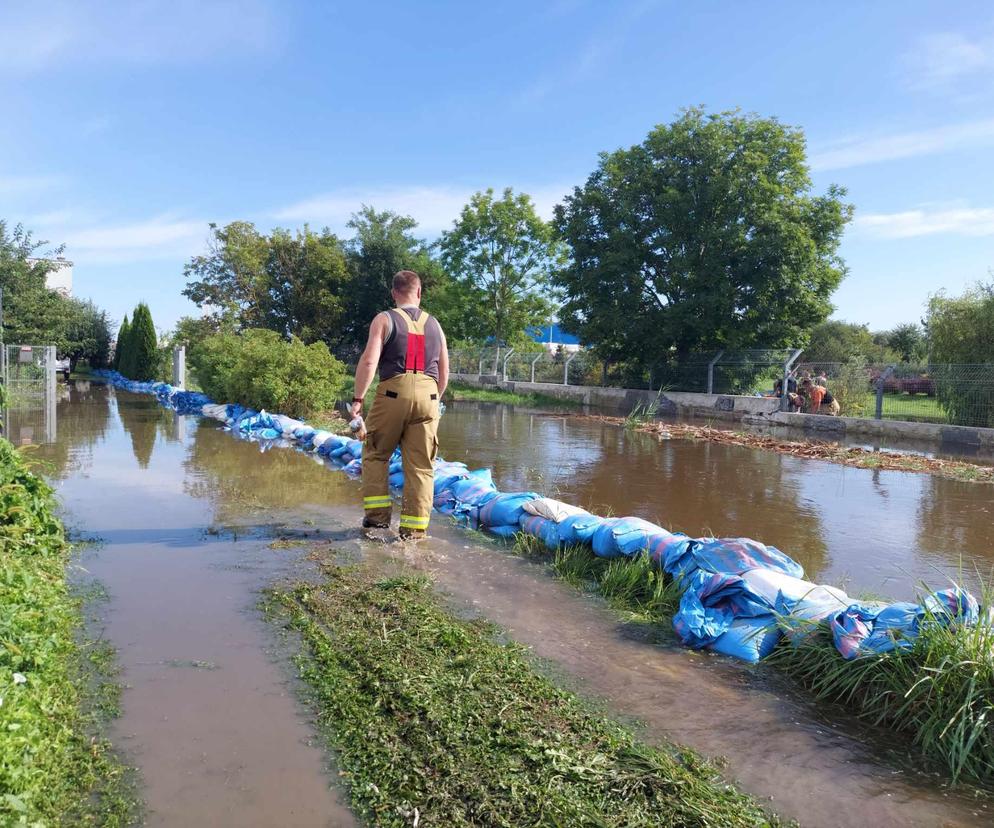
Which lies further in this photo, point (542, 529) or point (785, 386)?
point (785, 386)

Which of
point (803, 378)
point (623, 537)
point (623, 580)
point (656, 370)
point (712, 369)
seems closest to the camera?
point (623, 580)

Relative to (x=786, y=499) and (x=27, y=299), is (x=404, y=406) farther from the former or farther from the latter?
(x=27, y=299)

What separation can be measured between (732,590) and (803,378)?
55.5 ft

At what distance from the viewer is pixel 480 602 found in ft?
12.6

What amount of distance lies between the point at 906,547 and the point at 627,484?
3075mm

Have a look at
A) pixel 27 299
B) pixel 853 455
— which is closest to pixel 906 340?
pixel 853 455

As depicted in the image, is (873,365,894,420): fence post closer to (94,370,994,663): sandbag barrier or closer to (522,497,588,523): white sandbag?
(94,370,994,663): sandbag barrier

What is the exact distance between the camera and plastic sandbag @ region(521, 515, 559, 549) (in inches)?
187

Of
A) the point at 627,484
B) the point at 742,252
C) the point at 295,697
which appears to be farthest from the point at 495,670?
the point at 742,252

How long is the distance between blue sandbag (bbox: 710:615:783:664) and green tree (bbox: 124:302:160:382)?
29795 millimetres

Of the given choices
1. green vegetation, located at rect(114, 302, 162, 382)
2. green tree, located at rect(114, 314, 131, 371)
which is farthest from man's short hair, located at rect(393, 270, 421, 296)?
green tree, located at rect(114, 314, 131, 371)

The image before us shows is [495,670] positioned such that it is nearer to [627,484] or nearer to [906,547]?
[906,547]

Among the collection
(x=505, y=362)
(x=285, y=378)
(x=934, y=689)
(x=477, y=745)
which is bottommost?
(x=477, y=745)

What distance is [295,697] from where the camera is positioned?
8.82 ft
